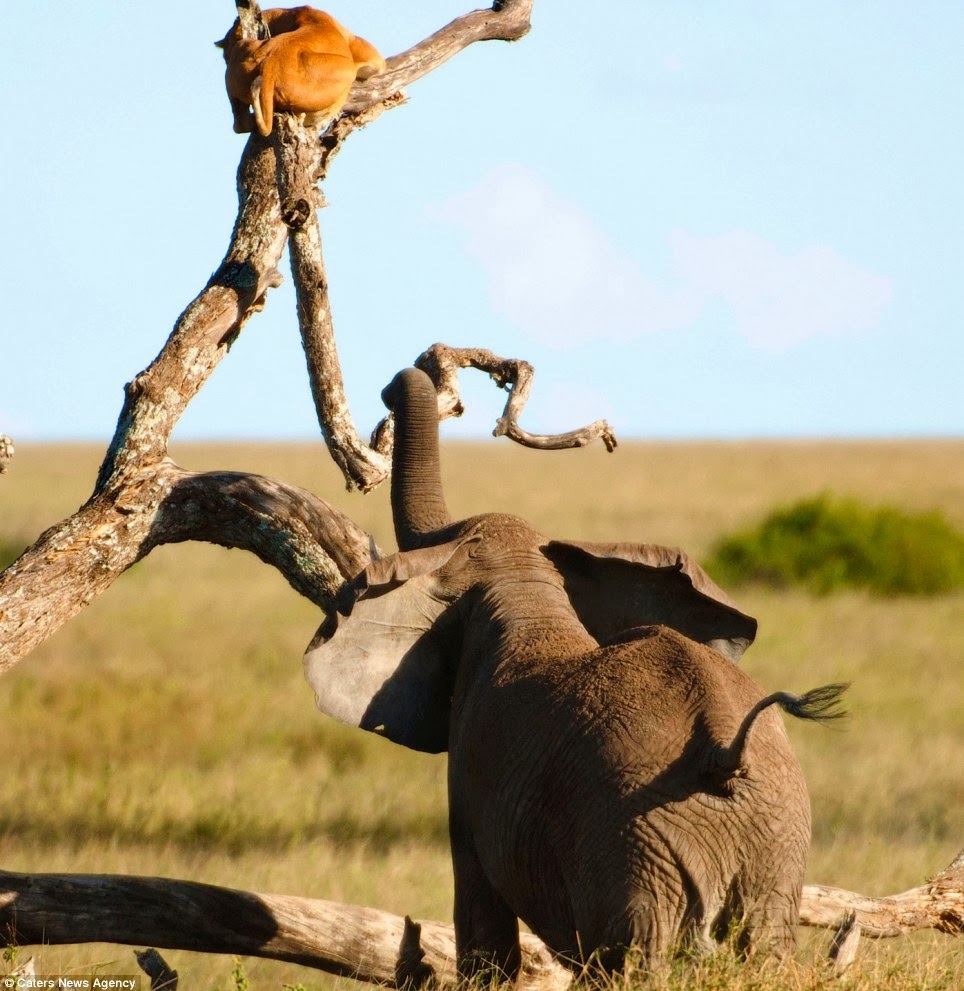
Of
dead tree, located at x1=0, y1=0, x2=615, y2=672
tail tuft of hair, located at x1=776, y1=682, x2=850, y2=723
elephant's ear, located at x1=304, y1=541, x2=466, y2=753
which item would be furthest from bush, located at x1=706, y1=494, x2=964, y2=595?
tail tuft of hair, located at x1=776, y1=682, x2=850, y2=723

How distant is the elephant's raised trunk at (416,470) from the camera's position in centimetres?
565

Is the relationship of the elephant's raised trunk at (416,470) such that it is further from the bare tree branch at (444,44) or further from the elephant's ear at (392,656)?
the bare tree branch at (444,44)

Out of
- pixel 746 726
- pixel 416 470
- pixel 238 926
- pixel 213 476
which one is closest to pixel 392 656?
pixel 416 470

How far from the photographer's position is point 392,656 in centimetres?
512

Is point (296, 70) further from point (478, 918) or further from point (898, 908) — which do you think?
point (898, 908)

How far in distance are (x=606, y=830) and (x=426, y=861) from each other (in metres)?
5.19

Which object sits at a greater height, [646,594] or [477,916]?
[646,594]

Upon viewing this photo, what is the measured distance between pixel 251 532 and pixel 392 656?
1348mm

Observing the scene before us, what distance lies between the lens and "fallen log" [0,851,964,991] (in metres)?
5.55

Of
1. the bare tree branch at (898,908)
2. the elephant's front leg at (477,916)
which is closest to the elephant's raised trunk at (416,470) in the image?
the elephant's front leg at (477,916)

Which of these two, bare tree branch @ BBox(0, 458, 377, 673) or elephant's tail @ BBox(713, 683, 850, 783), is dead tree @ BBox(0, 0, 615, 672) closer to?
bare tree branch @ BBox(0, 458, 377, 673)

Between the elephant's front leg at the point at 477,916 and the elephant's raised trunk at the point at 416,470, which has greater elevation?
the elephant's raised trunk at the point at 416,470

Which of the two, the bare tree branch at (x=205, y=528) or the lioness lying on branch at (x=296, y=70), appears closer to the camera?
the bare tree branch at (x=205, y=528)

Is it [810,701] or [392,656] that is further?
[392,656]
